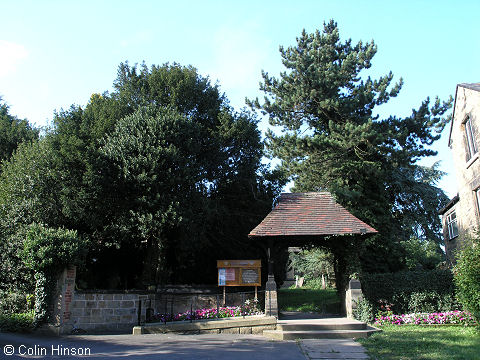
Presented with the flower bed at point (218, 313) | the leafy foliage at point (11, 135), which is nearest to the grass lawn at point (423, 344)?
the flower bed at point (218, 313)

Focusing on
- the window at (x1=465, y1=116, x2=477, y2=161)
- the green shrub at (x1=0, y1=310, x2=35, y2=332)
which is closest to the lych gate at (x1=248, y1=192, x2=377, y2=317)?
the window at (x1=465, y1=116, x2=477, y2=161)

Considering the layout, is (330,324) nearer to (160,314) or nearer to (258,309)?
(258,309)

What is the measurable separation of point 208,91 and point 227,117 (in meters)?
2.41

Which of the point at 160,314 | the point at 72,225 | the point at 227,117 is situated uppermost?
the point at 227,117


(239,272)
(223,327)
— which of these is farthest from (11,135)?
(223,327)

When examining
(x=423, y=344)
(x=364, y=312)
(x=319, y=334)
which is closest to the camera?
(x=423, y=344)

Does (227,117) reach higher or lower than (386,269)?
higher

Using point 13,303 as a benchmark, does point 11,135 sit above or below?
above

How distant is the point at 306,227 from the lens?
14656mm

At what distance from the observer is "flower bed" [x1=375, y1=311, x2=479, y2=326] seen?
42.5 feet

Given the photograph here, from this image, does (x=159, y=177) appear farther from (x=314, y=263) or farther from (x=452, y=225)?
(x=314, y=263)

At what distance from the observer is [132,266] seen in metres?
21.9

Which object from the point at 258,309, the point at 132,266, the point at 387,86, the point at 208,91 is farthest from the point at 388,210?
the point at 132,266

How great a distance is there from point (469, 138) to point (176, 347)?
13.3 metres
